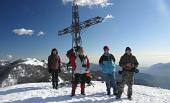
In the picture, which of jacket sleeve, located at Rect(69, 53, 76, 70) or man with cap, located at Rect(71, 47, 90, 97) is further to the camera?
jacket sleeve, located at Rect(69, 53, 76, 70)

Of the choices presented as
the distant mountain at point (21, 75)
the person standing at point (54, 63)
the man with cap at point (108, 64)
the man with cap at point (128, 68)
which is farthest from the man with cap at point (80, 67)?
the distant mountain at point (21, 75)

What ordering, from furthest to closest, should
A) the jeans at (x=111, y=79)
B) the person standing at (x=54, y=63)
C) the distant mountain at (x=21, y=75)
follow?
the distant mountain at (x=21, y=75) → the person standing at (x=54, y=63) → the jeans at (x=111, y=79)

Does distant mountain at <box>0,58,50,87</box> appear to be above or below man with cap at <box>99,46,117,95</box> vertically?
above

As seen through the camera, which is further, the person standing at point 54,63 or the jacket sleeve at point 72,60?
the person standing at point 54,63

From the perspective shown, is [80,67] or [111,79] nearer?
[80,67]

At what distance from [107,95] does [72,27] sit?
912cm

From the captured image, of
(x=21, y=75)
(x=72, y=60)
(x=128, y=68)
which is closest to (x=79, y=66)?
(x=72, y=60)

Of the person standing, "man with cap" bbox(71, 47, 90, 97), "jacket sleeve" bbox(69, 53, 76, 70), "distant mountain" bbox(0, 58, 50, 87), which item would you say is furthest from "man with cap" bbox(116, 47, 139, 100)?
"distant mountain" bbox(0, 58, 50, 87)

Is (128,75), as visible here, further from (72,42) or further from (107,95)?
(72,42)

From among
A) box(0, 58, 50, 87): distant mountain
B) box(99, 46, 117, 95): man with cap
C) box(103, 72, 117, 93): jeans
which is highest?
box(0, 58, 50, 87): distant mountain

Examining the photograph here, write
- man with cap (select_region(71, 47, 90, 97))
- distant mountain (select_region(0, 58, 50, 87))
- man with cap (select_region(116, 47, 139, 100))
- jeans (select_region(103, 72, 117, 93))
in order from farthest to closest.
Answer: distant mountain (select_region(0, 58, 50, 87))
jeans (select_region(103, 72, 117, 93))
man with cap (select_region(71, 47, 90, 97))
man with cap (select_region(116, 47, 139, 100))

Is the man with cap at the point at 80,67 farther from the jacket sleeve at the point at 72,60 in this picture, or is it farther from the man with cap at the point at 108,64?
the man with cap at the point at 108,64

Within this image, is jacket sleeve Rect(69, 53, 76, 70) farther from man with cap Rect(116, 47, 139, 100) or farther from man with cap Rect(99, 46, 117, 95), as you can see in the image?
man with cap Rect(116, 47, 139, 100)

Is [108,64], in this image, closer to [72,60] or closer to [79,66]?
[79,66]
